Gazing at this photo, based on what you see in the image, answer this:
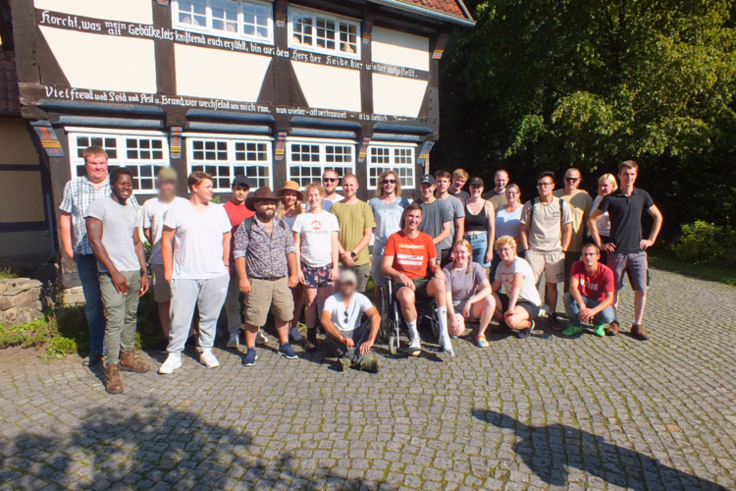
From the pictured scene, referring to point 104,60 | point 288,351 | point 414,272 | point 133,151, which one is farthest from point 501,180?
point 104,60

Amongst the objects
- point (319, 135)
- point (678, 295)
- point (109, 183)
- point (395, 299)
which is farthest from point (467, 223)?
point (319, 135)

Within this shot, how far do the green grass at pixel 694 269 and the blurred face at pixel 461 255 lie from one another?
733 cm

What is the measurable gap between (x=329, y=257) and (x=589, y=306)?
325 cm

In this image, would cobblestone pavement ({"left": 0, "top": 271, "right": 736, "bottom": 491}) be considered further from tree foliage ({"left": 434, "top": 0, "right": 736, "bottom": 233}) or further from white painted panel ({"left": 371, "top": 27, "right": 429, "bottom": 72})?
tree foliage ({"left": 434, "top": 0, "right": 736, "bottom": 233})

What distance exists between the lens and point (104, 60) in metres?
8.62

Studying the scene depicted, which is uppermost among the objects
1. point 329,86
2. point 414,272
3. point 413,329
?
point 329,86

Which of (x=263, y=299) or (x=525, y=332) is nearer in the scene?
(x=263, y=299)

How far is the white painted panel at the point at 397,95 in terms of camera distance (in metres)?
12.1

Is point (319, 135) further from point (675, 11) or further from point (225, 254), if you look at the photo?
point (675, 11)

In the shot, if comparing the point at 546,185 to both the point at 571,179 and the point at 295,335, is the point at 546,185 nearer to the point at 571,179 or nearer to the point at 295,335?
the point at 571,179

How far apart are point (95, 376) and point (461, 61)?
67.4ft

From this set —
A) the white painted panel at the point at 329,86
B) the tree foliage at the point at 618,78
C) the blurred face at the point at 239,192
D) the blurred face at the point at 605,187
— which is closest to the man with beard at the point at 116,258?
the blurred face at the point at 239,192

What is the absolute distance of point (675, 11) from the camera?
13.1 m

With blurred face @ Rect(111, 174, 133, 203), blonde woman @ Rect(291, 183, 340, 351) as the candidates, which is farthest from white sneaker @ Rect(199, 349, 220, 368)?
blurred face @ Rect(111, 174, 133, 203)
